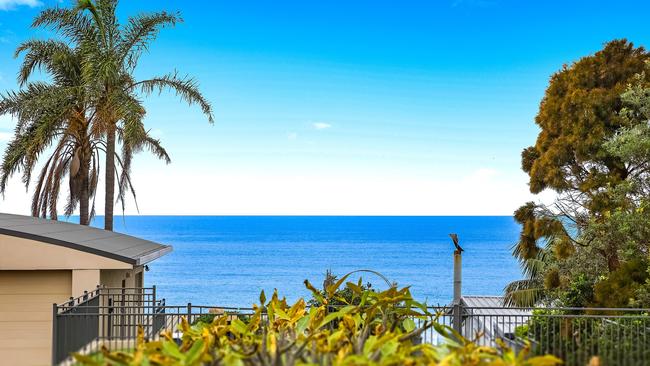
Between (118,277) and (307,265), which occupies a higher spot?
(118,277)

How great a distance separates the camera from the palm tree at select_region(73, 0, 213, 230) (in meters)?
23.0

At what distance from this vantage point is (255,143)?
11625 centimetres

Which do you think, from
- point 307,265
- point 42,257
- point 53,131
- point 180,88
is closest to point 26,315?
point 42,257

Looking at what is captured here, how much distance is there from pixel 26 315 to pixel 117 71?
11824 mm

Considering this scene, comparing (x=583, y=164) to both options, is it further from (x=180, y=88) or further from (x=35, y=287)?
(x=35, y=287)

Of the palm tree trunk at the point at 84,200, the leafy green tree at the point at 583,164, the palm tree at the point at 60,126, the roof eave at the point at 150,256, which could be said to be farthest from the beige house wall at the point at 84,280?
the leafy green tree at the point at 583,164

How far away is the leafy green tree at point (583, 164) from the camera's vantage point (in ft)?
62.4

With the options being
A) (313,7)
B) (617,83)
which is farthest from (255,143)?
(617,83)

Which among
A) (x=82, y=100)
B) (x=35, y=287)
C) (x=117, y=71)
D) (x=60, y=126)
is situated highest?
(x=117, y=71)

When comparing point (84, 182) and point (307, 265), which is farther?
point (307, 265)

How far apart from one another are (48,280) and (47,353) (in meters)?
1.41

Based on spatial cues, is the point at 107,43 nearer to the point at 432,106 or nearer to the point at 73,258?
the point at 73,258

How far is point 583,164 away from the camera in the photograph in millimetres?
20156

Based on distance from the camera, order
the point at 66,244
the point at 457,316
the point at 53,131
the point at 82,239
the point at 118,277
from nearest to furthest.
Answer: the point at 457,316
the point at 66,244
the point at 82,239
the point at 118,277
the point at 53,131
